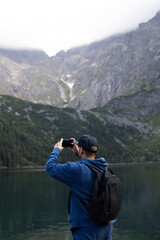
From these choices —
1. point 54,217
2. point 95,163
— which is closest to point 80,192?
point 95,163

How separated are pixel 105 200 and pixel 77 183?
3.29 ft

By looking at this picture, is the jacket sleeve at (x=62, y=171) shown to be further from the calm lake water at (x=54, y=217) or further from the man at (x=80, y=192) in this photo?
the calm lake water at (x=54, y=217)

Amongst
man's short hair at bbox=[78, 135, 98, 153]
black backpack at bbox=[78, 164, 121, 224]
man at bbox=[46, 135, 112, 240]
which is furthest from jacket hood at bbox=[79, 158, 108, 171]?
black backpack at bbox=[78, 164, 121, 224]

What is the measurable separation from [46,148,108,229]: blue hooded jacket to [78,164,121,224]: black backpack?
0.83ft

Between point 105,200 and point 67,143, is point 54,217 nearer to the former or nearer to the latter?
point 67,143

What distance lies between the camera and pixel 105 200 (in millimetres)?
8477

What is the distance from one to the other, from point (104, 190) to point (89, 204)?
0.62 meters

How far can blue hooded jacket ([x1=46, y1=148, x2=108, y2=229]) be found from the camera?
8766 mm

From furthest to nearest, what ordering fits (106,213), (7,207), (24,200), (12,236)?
(24,200)
(7,207)
(12,236)
(106,213)

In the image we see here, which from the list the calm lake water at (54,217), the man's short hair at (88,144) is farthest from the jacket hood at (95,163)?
the calm lake water at (54,217)

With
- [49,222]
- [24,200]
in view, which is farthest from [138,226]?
[24,200]

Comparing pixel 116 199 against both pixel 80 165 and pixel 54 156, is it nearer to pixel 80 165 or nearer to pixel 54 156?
pixel 80 165

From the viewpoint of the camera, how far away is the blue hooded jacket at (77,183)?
28.8 ft

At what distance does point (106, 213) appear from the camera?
332 inches
